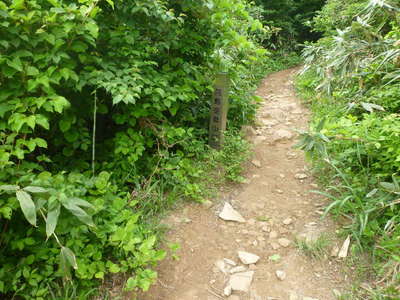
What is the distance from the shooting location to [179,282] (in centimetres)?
216

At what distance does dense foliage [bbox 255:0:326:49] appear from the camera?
9.89 meters

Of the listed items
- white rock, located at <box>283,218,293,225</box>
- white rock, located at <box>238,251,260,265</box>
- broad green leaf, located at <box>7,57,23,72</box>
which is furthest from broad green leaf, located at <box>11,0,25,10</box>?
white rock, located at <box>283,218,293,225</box>

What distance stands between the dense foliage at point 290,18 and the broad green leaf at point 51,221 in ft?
30.9

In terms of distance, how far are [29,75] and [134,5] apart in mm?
980

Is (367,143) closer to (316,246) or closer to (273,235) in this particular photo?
(316,246)

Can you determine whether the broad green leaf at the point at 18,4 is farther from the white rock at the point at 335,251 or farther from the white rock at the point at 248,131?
the white rock at the point at 248,131

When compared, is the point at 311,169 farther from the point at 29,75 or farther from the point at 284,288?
the point at 29,75

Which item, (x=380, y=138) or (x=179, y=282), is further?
(x=380, y=138)

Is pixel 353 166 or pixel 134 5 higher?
pixel 134 5

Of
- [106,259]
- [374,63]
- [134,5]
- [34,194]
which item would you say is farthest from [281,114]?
[34,194]

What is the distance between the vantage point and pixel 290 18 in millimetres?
10086

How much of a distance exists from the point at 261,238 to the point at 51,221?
175 centimetres

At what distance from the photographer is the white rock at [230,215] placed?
276 centimetres

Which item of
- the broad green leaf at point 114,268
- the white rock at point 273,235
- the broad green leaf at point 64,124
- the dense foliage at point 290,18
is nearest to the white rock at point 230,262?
the white rock at point 273,235
